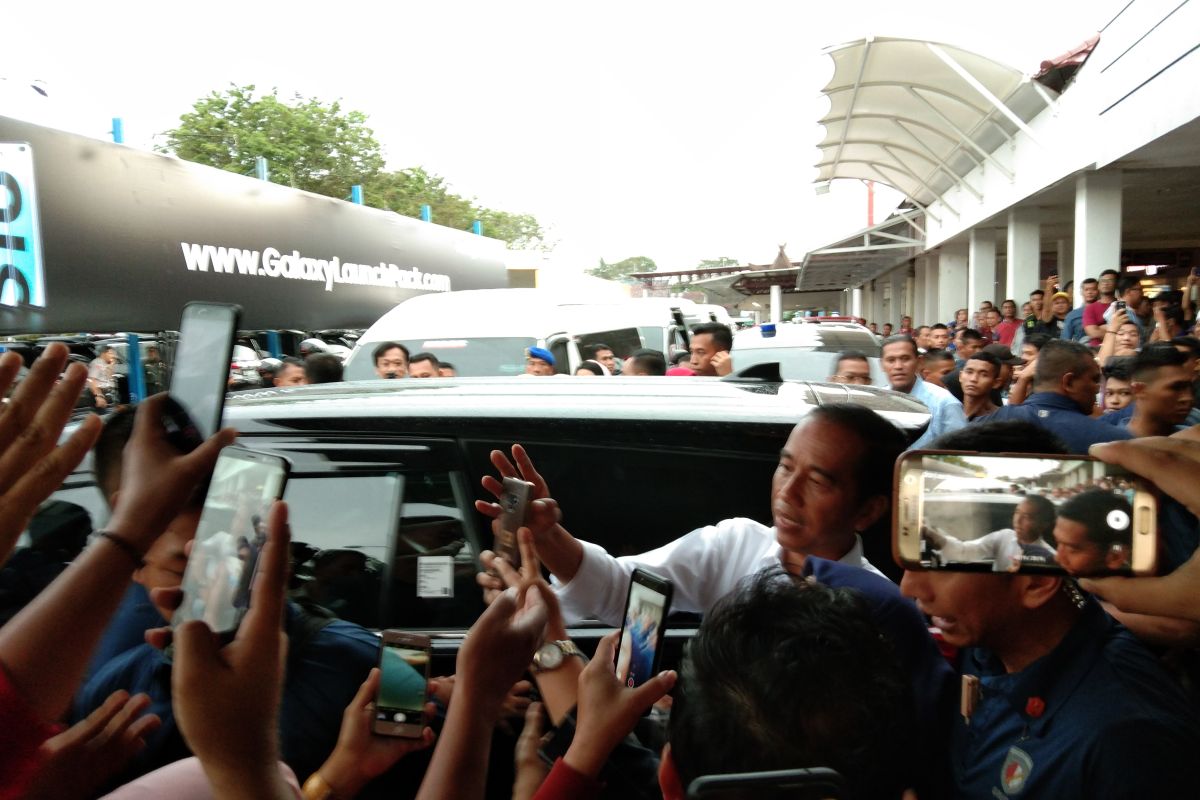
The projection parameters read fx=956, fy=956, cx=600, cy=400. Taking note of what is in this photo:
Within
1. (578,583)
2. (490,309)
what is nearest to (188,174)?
(490,309)

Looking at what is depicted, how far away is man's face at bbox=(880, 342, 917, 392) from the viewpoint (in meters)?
5.82

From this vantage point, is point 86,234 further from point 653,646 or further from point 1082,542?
point 1082,542

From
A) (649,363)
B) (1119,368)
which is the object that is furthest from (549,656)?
(649,363)

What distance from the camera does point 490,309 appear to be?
25.1ft

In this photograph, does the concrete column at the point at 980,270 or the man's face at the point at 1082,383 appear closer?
the man's face at the point at 1082,383

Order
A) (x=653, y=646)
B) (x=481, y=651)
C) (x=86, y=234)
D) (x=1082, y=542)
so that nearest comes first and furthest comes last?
(x=1082, y=542) < (x=481, y=651) < (x=653, y=646) < (x=86, y=234)

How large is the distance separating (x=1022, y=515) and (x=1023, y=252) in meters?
19.2

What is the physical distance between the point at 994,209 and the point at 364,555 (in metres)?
18.4

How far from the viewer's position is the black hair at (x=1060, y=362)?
168 inches

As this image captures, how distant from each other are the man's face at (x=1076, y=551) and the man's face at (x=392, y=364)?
5538 mm

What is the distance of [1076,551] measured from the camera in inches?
45.9

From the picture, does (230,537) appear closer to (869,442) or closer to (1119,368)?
(869,442)

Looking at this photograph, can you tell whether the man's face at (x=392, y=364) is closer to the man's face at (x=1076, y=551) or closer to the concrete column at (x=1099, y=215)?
the man's face at (x=1076, y=551)

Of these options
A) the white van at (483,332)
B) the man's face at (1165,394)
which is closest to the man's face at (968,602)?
the man's face at (1165,394)
